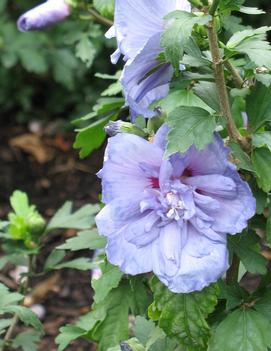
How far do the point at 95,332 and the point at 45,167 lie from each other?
2514 millimetres

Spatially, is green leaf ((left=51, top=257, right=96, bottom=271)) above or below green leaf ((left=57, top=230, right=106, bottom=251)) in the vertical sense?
below

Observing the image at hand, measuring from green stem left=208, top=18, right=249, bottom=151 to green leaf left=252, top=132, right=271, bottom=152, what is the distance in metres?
0.03

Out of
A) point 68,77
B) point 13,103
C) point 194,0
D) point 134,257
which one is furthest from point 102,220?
point 13,103

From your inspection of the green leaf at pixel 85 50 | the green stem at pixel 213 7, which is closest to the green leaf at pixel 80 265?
the green leaf at pixel 85 50

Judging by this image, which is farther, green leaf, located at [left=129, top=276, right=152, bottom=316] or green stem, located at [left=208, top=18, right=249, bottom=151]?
green leaf, located at [left=129, top=276, right=152, bottom=316]

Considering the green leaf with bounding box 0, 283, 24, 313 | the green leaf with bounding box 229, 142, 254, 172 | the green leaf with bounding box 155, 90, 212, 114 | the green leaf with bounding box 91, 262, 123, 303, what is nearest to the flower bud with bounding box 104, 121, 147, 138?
the green leaf with bounding box 155, 90, 212, 114

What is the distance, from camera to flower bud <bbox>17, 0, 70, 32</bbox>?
7.54ft

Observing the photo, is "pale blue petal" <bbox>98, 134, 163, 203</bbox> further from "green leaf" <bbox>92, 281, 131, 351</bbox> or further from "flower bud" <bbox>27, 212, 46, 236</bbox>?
"flower bud" <bbox>27, 212, 46, 236</bbox>

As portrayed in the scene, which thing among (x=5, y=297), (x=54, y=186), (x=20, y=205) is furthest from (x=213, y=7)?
(x=54, y=186)

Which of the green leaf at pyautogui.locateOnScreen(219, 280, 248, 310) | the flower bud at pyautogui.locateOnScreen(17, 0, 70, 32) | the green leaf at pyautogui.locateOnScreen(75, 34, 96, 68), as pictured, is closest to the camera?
the green leaf at pyautogui.locateOnScreen(219, 280, 248, 310)

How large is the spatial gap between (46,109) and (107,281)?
3079 mm

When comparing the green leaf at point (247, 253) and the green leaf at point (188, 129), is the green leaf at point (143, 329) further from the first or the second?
the green leaf at point (188, 129)

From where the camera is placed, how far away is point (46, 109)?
15.1ft

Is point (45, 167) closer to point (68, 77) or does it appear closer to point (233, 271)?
point (68, 77)
